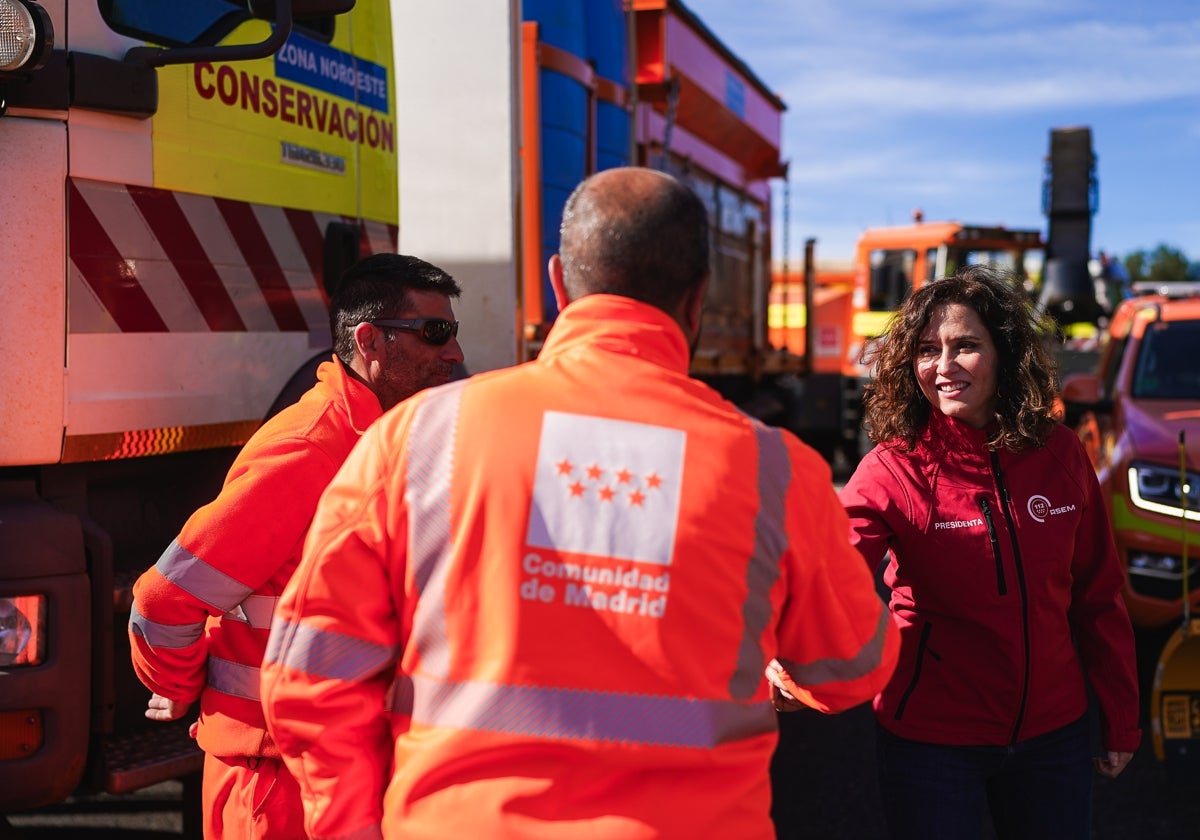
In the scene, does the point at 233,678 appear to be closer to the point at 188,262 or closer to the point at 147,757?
the point at 147,757

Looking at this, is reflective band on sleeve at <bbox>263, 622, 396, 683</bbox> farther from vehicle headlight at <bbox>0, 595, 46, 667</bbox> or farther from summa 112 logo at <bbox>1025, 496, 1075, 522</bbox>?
summa 112 logo at <bbox>1025, 496, 1075, 522</bbox>

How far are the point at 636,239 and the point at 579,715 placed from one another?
0.58m

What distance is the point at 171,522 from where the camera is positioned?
3170mm

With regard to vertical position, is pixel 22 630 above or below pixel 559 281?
below

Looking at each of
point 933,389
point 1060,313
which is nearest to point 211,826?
point 933,389

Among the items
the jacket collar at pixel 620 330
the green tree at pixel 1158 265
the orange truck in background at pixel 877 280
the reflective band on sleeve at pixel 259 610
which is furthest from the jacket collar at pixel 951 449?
the green tree at pixel 1158 265

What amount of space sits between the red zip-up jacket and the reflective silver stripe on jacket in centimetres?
115

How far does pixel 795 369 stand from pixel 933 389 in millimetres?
A: 7963

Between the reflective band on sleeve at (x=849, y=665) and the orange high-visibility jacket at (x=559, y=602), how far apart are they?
10cm

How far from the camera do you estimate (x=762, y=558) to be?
4.81ft

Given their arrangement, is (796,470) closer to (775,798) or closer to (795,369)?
(775,798)

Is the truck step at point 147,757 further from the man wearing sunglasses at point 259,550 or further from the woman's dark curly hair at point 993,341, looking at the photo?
the woman's dark curly hair at point 993,341

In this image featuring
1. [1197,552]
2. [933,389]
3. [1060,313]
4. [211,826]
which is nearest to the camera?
[211,826]

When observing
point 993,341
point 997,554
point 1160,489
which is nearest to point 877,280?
point 1160,489
